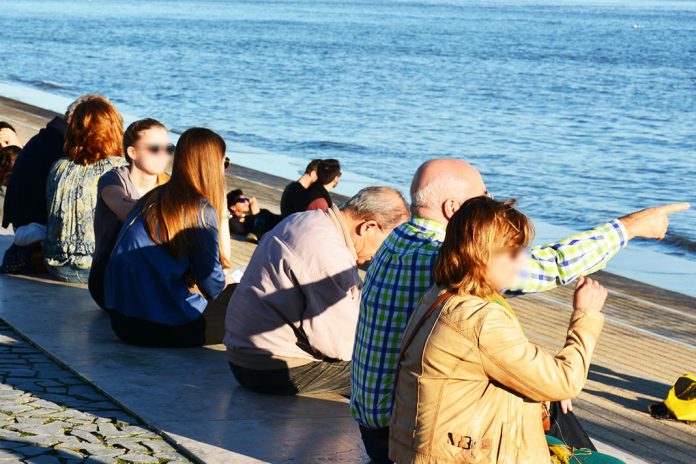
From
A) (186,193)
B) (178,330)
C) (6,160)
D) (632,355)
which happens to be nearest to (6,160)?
(6,160)

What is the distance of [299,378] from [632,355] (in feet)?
14.7

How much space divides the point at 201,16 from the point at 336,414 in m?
120

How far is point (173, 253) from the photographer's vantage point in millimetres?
5477

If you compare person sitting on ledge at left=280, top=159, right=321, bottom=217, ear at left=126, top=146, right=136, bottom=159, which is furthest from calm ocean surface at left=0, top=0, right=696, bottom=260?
ear at left=126, top=146, right=136, bottom=159

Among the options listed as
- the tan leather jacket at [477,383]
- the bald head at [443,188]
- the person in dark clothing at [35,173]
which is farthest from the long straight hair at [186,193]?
the tan leather jacket at [477,383]

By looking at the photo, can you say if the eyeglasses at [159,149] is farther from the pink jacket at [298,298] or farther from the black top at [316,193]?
the black top at [316,193]

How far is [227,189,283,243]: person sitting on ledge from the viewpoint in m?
11.8

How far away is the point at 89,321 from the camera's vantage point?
614cm

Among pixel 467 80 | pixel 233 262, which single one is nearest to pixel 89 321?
pixel 233 262

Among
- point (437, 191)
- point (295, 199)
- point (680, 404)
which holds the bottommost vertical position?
point (680, 404)

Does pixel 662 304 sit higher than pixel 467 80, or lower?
lower

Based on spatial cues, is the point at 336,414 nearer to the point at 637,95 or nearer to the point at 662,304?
the point at 662,304

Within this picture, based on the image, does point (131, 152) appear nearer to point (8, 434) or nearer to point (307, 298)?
point (307, 298)

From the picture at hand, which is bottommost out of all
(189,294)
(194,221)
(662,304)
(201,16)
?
(662,304)
